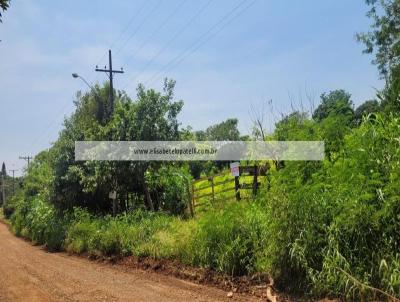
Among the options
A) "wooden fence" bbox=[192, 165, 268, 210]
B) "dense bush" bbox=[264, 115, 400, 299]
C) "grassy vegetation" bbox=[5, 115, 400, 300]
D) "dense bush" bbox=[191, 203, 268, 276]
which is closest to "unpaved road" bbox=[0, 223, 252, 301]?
"dense bush" bbox=[191, 203, 268, 276]

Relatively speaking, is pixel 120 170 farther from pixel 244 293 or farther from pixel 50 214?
pixel 244 293

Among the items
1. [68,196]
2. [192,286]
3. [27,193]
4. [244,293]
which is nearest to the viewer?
[244,293]

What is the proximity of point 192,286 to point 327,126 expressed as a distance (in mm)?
4378

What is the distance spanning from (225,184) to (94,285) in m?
8.47

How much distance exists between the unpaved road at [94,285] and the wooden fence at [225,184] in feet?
12.4

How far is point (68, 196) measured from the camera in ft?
68.0

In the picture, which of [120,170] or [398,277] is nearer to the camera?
[398,277]

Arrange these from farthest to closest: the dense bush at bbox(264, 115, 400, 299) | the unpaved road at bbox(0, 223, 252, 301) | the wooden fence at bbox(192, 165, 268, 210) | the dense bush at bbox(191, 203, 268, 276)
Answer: the wooden fence at bbox(192, 165, 268, 210) → the dense bush at bbox(191, 203, 268, 276) → the unpaved road at bbox(0, 223, 252, 301) → the dense bush at bbox(264, 115, 400, 299)

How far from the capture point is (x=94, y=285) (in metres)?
10.2

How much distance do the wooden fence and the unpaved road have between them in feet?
12.4

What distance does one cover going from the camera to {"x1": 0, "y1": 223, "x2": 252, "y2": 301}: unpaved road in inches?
342

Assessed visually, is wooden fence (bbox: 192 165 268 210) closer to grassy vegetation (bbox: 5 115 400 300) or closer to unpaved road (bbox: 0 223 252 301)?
grassy vegetation (bbox: 5 115 400 300)

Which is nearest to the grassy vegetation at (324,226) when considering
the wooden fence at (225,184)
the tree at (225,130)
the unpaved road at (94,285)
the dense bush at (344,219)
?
the dense bush at (344,219)

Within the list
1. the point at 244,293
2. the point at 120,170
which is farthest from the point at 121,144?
the point at 244,293
